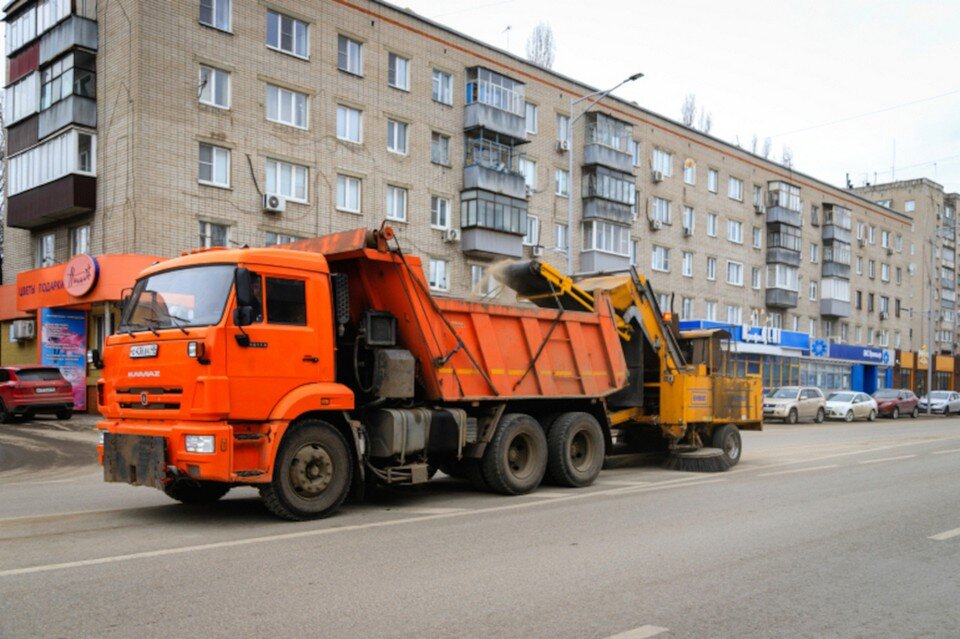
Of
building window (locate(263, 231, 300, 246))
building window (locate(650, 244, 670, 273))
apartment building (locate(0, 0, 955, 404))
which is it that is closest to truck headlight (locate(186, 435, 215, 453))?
apartment building (locate(0, 0, 955, 404))

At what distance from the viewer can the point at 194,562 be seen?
6.52 metres

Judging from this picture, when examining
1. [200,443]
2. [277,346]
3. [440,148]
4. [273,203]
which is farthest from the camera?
[440,148]

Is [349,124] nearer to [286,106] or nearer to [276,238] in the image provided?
[286,106]

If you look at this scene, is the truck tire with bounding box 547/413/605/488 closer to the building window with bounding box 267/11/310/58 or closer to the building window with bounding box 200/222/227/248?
the building window with bounding box 200/222/227/248

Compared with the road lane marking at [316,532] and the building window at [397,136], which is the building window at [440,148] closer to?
the building window at [397,136]

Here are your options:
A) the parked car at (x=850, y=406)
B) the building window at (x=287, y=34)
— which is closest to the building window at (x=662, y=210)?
the parked car at (x=850, y=406)

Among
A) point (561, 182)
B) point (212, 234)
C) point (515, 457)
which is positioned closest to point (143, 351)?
point (515, 457)

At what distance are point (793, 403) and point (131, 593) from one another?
109 ft

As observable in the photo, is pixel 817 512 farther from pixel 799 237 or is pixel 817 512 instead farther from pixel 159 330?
pixel 799 237

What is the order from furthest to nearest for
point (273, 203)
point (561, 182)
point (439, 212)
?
point (561, 182), point (439, 212), point (273, 203)

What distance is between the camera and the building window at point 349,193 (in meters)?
31.5

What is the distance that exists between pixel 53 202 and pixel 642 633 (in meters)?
29.0

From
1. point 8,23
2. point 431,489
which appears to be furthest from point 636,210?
point 431,489

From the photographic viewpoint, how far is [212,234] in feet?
92.3
